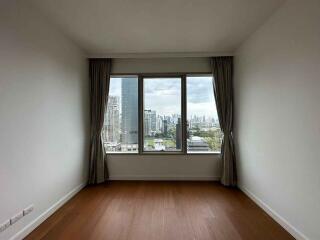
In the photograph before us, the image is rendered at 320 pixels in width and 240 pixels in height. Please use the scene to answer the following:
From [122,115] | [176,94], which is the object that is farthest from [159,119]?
[122,115]

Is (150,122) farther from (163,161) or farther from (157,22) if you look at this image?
(157,22)

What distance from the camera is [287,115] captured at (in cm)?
250

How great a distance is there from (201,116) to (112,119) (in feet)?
6.47

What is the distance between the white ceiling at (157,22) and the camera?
101 inches

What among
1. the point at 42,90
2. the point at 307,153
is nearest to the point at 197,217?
the point at 307,153

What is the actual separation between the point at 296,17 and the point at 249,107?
1589mm

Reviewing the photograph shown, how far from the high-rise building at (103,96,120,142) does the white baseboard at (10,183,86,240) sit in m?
1.29

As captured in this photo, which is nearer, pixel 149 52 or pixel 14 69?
pixel 14 69

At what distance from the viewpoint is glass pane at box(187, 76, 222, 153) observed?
4.63 metres

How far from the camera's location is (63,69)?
3373mm

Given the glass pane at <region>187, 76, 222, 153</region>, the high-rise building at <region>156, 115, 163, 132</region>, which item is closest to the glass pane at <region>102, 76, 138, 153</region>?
the high-rise building at <region>156, 115, 163, 132</region>

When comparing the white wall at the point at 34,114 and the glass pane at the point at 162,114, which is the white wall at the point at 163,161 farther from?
the white wall at the point at 34,114

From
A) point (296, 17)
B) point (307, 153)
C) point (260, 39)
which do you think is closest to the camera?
point (307, 153)

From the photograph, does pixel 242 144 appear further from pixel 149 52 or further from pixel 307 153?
pixel 149 52
